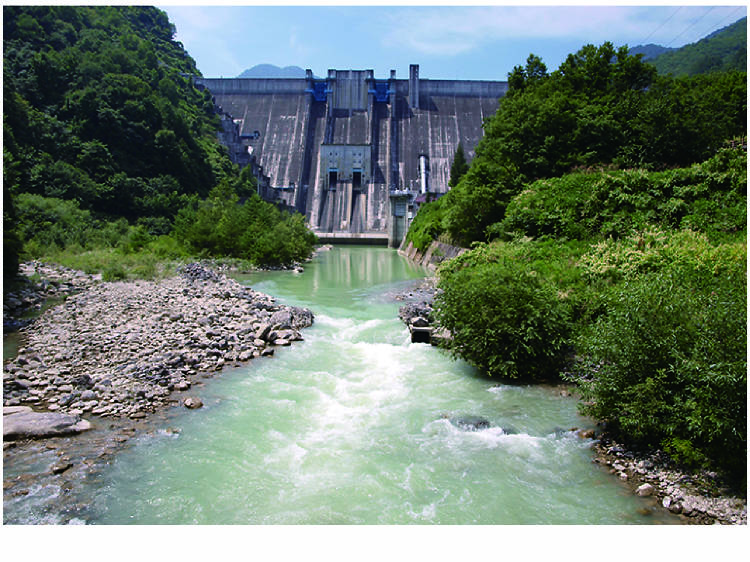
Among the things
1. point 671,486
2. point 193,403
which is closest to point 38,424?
point 193,403

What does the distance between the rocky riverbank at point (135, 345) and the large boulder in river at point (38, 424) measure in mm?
438

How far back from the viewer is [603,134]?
25047 millimetres

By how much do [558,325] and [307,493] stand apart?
20.8ft

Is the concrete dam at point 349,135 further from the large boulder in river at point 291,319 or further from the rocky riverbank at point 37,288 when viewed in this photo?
the large boulder in river at point 291,319

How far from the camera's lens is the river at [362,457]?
618 cm

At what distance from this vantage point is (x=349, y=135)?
73938 millimetres

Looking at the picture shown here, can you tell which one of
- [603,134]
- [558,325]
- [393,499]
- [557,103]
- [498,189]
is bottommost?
[393,499]

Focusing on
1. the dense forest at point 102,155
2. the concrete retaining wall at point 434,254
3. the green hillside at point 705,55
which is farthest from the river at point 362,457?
the green hillside at point 705,55

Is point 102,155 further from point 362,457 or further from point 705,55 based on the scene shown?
point 705,55

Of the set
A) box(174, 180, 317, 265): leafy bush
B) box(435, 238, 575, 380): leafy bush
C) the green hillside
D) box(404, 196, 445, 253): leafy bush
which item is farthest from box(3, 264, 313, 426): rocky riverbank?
the green hillside

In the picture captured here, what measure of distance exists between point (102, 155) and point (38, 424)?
46.0m

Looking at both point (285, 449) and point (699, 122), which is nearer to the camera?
point (285, 449)

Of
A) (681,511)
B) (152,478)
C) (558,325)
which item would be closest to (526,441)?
(681,511)

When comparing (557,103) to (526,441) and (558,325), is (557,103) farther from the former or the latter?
(526,441)
